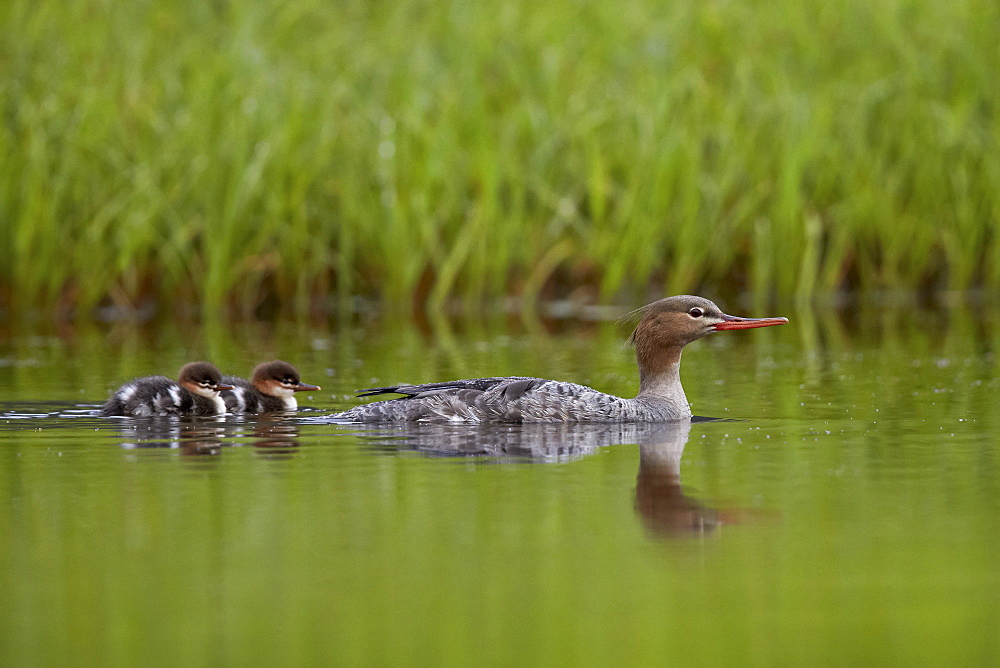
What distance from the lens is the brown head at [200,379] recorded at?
7988 mm

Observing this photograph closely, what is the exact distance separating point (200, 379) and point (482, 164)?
545 cm

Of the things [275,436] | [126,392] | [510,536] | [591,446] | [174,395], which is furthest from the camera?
[174,395]

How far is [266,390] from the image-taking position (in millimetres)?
8266

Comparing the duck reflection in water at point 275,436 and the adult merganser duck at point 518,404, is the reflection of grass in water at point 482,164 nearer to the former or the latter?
the duck reflection in water at point 275,436

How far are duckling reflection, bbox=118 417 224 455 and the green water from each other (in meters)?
0.02

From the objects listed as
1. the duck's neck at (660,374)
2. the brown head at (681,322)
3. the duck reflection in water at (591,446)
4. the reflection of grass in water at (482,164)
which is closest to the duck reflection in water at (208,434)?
the duck reflection in water at (591,446)

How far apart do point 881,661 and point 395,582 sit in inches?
49.5

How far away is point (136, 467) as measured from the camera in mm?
5941

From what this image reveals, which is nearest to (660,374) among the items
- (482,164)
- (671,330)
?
(671,330)

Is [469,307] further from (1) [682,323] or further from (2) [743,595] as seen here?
(2) [743,595]

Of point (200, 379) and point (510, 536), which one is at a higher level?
point (200, 379)

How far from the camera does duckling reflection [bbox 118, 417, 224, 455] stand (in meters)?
6.59

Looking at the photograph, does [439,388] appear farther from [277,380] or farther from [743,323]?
[743,323]

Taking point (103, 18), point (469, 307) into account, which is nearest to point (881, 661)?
point (469, 307)
